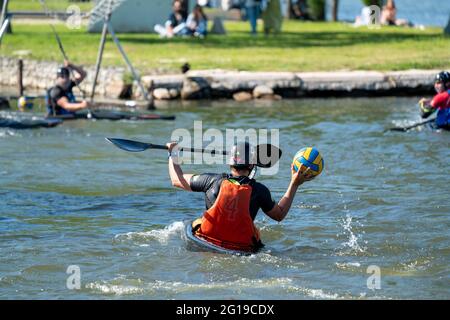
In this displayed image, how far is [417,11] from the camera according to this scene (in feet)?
185

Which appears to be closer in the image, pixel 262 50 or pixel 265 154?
pixel 265 154

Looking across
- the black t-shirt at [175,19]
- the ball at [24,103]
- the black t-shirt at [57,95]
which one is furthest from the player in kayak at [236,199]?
the black t-shirt at [175,19]

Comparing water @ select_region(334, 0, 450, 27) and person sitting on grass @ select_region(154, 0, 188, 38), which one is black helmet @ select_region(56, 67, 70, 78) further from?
water @ select_region(334, 0, 450, 27)

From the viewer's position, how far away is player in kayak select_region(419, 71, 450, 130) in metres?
18.0

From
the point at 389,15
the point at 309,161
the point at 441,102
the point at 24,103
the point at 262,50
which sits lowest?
the point at 24,103

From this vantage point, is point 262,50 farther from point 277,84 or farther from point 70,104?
point 70,104

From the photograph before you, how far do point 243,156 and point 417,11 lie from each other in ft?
156

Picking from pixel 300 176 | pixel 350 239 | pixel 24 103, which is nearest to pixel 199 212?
pixel 350 239

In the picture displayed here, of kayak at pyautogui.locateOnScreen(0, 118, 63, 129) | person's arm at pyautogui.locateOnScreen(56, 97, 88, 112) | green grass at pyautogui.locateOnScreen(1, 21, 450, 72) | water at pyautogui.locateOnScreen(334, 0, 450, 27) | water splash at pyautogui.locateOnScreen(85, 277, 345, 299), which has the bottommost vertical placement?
water at pyautogui.locateOnScreen(334, 0, 450, 27)

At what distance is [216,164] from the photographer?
16984mm

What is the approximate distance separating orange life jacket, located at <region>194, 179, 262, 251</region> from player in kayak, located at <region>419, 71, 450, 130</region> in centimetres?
797

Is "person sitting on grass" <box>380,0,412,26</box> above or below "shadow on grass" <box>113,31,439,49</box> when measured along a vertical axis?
above

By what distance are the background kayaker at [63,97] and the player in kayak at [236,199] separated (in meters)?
9.38

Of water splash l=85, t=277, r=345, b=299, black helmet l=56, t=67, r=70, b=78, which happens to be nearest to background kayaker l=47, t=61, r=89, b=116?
black helmet l=56, t=67, r=70, b=78
